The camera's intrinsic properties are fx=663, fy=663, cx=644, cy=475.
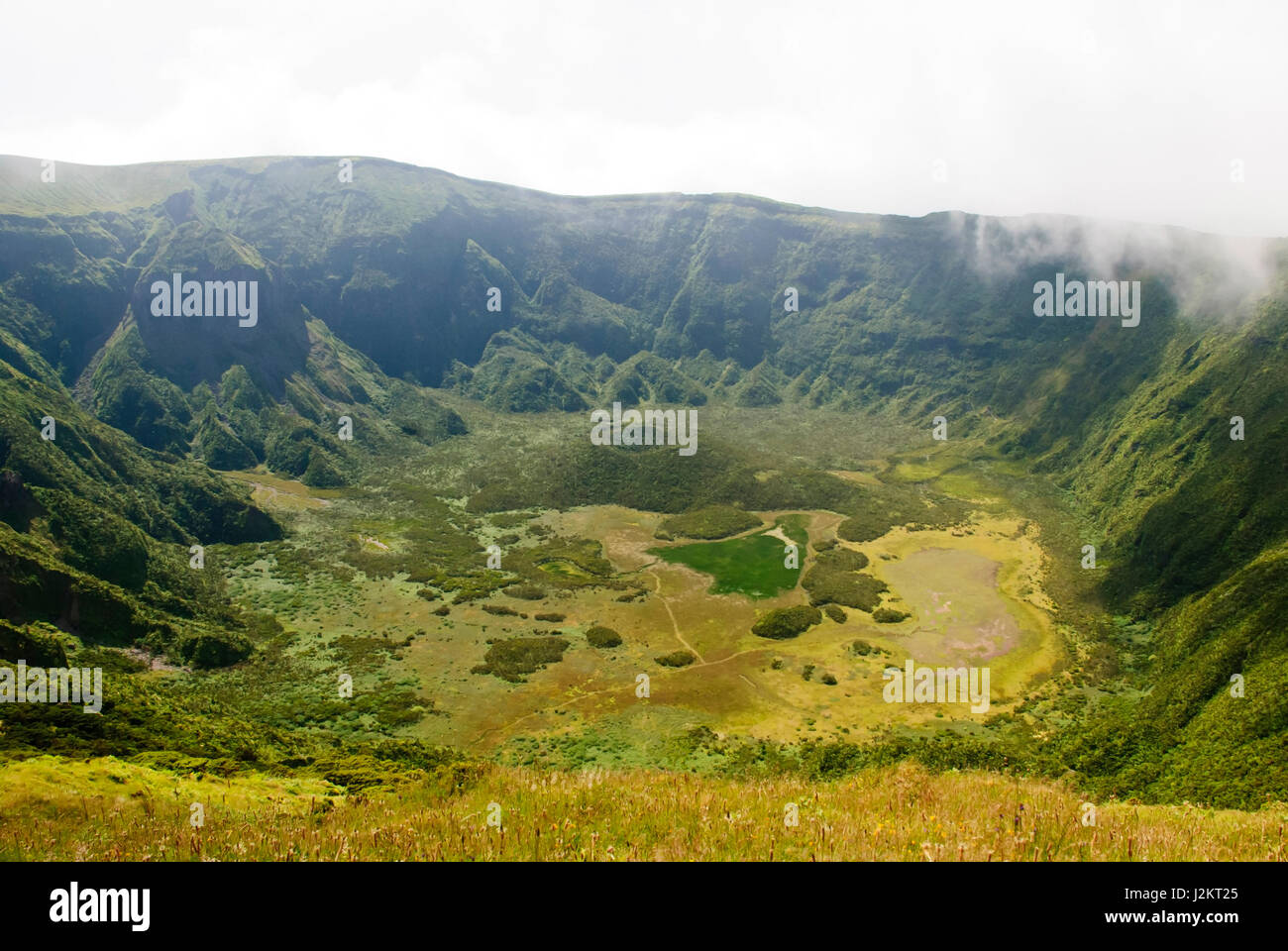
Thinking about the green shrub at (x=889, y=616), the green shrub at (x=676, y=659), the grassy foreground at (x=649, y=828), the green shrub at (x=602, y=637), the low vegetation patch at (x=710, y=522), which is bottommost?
the green shrub at (x=676, y=659)

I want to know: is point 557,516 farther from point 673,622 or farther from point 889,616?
point 889,616

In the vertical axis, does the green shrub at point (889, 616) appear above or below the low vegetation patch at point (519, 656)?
above

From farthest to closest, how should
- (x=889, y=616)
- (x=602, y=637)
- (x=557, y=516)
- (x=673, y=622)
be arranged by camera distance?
(x=557, y=516)
(x=673, y=622)
(x=889, y=616)
(x=602, y=637)

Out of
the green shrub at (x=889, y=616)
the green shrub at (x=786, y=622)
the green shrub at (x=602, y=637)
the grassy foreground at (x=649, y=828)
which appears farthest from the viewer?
the green shrub at (x=889, y=616)

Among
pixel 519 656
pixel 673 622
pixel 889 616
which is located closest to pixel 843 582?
pixel 889 616

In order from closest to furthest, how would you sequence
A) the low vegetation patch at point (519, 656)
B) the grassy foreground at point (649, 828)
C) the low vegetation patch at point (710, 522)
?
the grassy foreground at point (649, 828) → the low vegetation patch at point (519, 656) → the low vegetation patch at point (710, 522)

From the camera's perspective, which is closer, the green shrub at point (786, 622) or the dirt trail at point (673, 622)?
the dirt trail at point (673, 622)

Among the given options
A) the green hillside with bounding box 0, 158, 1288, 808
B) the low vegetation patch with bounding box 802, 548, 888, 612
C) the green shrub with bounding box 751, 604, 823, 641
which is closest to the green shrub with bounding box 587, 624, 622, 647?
the green hillside with bounding box 0, 158, 1288, 808

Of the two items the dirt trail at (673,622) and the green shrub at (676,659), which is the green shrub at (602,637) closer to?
the green shrub at (676,659)

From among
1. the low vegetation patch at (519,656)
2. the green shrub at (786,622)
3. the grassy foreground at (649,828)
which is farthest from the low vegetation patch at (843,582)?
the grassy foreground at (649,828)
